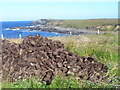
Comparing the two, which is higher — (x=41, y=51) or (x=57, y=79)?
(x=41, y=51)

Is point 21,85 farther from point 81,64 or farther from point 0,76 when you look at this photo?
point 81,64

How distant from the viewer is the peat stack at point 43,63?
622cm

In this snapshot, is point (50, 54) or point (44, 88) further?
point (50, 54)

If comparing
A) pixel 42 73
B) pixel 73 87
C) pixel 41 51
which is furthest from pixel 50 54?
pixel 73 87

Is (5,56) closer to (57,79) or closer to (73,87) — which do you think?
(57,79)

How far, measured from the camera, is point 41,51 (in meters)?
6.92

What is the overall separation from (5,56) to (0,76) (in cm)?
Answer: 86

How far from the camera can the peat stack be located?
20.4ft

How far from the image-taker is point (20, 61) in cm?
659

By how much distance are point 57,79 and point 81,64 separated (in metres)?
1.29

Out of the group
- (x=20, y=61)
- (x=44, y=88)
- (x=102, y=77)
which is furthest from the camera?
(x=20, y=61)

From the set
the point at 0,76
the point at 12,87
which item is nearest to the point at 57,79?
the point at 12,87

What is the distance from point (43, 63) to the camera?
6574mm

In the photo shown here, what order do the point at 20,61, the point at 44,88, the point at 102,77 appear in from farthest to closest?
the point at 20,61 < the point at 102,77 < the point at 44,88
